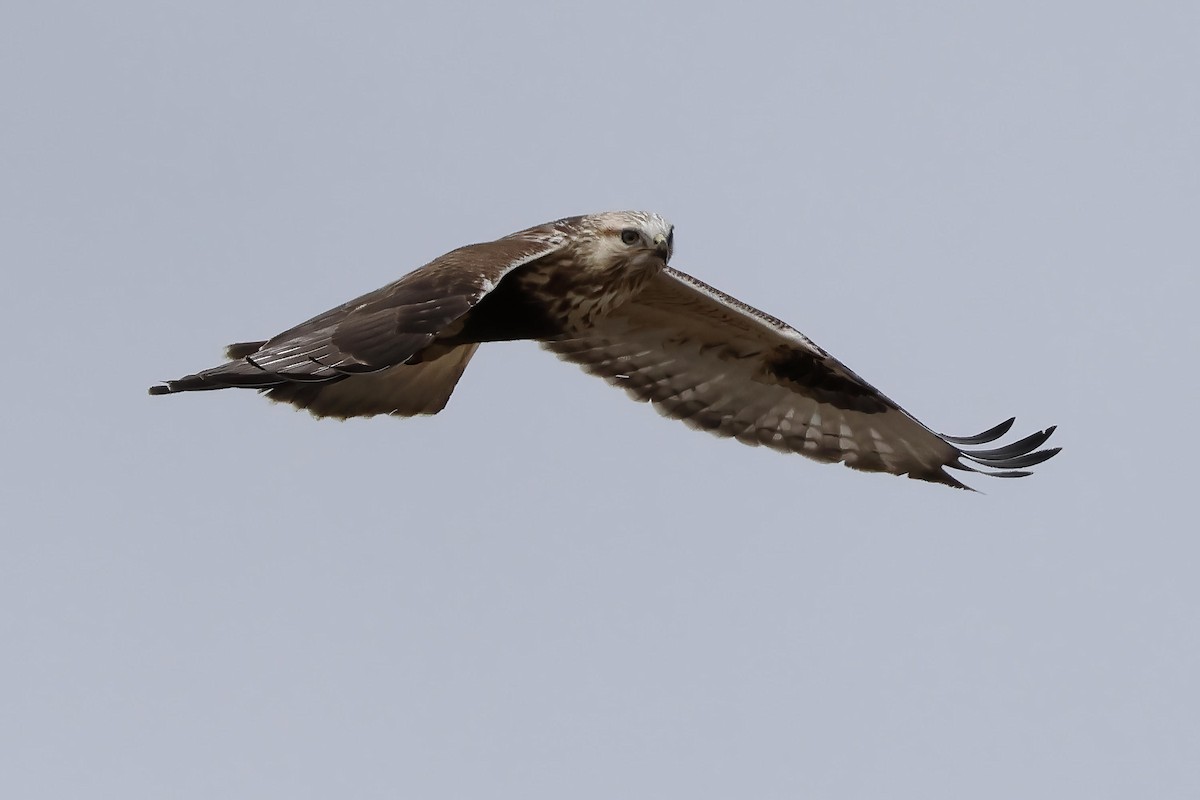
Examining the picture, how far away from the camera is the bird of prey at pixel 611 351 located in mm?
9867

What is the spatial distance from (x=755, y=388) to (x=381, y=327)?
454 cm

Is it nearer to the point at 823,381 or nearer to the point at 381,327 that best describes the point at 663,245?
the point at 381,327

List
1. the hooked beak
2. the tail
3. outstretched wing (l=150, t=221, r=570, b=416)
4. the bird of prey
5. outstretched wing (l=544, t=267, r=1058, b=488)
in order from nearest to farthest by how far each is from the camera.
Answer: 1. outstretched wing (l=150, t=221, r=570, b=416)
2. the bird of prey
3. the hooked beak
4. the tail
5. outstretched wing (l=544, t=267, r=1058, b=488)

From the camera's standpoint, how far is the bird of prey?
32.4 ft

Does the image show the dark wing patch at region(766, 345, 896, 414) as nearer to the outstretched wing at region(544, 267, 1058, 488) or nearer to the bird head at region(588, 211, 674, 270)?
the outstretched wing at region(544, 267, 1058, 488)

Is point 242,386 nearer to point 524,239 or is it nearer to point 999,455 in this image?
point 524,239

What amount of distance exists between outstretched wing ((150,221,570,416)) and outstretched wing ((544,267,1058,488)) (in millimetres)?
2136

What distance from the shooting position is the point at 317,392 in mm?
12000

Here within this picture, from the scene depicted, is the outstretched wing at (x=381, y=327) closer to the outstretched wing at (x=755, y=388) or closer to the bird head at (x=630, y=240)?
the bird head at (x=630, y=240)

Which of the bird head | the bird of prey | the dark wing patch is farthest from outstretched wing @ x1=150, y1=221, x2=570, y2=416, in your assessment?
the dark wing patch

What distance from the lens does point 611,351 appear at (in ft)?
45.2

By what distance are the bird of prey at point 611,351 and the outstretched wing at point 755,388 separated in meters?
0.01

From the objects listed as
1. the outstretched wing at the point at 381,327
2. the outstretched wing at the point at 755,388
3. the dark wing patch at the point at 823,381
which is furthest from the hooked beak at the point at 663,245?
the dark wing patch at the point at 823,381

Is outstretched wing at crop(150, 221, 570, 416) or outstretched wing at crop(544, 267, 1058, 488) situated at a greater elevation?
outstretched wing at crop(544, 267, 1058, 488)
